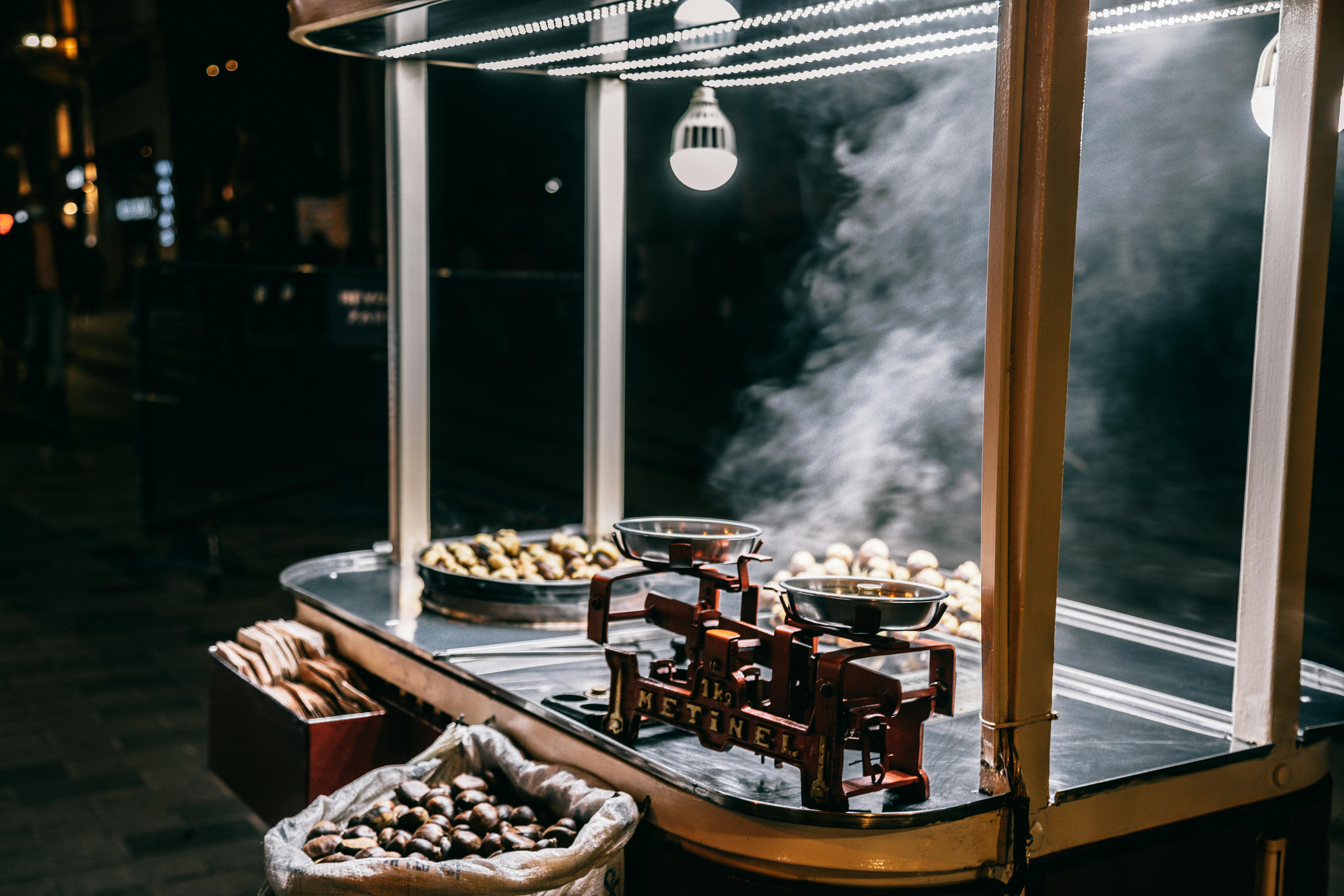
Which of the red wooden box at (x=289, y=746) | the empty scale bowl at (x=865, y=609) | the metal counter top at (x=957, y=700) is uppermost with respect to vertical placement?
the empty scale bowl at (x=865, y=609)

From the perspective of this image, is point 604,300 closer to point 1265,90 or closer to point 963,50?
point 963,50

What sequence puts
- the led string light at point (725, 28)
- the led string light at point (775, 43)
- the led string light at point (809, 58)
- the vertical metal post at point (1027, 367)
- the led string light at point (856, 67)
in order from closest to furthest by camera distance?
the vertical metal post at point (1027, 367)
the led string light at point (725, 28)
the led string light at point (775, 43)
the led string light at point (809, 58)
the led string light at point (856, 67)

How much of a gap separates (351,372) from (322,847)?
19.2 feet

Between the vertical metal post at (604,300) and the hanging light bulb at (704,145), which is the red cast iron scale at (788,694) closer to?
the hanging light bulb at (704,145)

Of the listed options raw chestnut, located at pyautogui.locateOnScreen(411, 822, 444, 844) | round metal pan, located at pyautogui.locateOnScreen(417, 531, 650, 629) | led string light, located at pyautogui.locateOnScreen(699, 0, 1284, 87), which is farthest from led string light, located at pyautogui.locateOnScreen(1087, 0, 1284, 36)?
raw chestnut, located at pyautogui.locateOnScreen(411, 822, 444, 844)

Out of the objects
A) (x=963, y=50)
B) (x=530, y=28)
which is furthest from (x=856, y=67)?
(x=530, y=28)

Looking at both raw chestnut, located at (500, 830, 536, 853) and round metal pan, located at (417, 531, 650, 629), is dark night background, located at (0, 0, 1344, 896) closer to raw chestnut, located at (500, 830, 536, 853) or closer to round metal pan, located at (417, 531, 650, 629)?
round metal pan, located at (417, 531, 650, 629)

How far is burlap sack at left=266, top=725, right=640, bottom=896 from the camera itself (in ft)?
6.46

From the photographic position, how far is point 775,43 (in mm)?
2982

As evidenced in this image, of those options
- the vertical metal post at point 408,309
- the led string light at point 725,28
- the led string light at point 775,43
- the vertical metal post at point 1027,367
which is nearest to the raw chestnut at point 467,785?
the vertical metal post at point 1027,367

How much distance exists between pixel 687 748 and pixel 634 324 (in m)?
20.1

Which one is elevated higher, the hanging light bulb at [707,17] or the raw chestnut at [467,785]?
the hanging light bulb at [707,17]

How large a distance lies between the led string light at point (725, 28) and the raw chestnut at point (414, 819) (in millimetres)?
1890

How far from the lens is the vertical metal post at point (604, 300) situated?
13.1 ft
